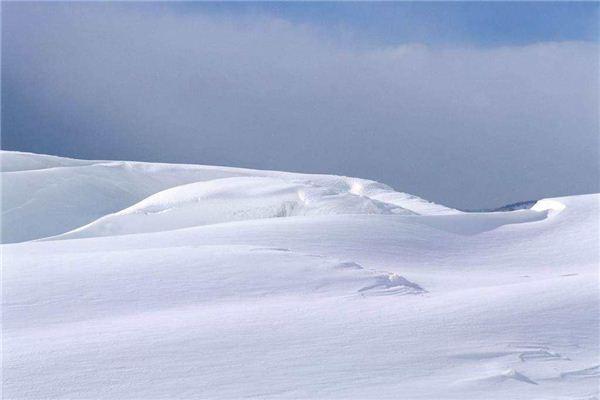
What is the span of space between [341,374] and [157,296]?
158cm

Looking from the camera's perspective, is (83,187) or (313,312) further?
(83,187)

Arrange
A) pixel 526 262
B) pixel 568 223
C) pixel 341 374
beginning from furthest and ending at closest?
pixel 568 223, pixel 526 262, pixel 341 374

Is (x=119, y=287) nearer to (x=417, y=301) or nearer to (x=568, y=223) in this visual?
(x=417, y=301)

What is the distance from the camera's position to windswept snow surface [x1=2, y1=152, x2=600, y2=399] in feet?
12.5

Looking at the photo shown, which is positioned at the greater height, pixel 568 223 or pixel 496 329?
pixel 568 223

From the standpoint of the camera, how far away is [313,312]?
4.57 metres

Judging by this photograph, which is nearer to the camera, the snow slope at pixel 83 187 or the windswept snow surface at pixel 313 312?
the windswept snow surface at pixel 313 312

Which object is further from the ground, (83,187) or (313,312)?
(83,187)

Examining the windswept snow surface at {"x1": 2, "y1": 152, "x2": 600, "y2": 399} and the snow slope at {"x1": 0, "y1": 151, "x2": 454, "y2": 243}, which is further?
the snow slope at {"x1": 0, "y1": 151, "x2": 454, "y2": 243}

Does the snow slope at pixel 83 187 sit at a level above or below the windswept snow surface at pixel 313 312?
above

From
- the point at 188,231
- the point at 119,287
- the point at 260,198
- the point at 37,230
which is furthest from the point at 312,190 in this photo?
the point at 119,287

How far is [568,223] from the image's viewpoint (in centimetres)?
827

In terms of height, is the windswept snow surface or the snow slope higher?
the snow slope

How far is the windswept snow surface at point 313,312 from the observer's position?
12.5 ft
